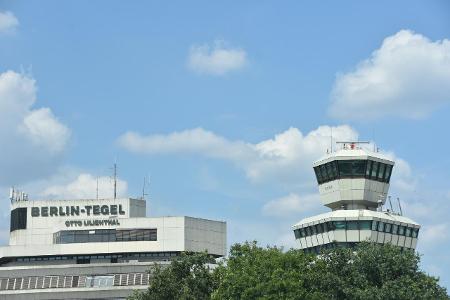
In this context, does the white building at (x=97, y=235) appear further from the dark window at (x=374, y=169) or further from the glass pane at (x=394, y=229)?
the glass pane at (x=394, y=229)

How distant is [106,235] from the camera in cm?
17838

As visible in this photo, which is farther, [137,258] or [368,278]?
[137,258]

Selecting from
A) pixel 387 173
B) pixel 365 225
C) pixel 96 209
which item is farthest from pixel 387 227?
pixel 96 209

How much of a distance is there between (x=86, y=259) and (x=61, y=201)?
38.4 feet

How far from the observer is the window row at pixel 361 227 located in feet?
581

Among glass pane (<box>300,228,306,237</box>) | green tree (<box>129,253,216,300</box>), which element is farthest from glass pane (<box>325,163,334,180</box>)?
green tree (<box>129,253,216,300</box>)

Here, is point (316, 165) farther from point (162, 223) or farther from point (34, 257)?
point (34, 257)

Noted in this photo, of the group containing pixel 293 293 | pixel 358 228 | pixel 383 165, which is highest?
pixel 383 165

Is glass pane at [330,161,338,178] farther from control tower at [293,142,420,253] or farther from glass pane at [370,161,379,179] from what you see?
glass pane at [370,161,379,179]

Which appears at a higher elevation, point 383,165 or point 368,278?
point 383,165

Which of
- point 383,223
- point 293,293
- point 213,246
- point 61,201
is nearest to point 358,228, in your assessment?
point 383,223

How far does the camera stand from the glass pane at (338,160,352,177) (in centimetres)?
17725

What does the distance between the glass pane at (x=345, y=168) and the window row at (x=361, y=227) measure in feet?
27.8

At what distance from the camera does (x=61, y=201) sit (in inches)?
7160
